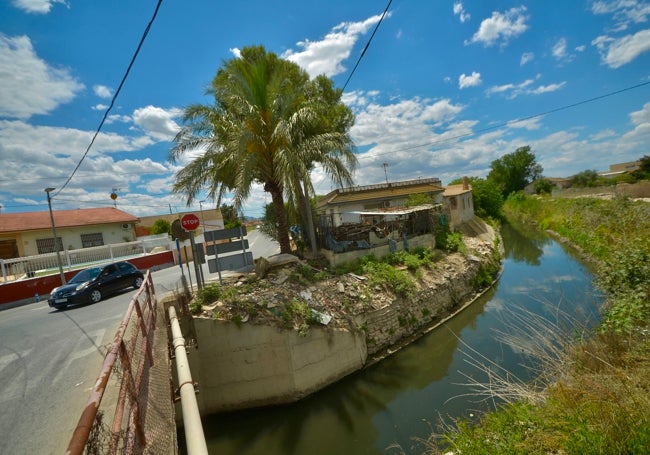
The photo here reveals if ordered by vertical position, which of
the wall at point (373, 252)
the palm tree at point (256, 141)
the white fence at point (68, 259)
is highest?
the palm tree at point (256, 141)

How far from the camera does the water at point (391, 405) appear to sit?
736 cm

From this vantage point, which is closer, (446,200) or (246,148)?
(246,148)

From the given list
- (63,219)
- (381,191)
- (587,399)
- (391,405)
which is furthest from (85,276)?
(381,191)

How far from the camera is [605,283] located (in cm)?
909

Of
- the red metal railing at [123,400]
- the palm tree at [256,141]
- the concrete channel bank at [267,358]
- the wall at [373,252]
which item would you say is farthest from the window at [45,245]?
the red metal railing at [123,400]

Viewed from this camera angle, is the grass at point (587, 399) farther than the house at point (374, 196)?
No

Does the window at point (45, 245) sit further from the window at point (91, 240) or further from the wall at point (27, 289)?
the wall at point (27, 289)

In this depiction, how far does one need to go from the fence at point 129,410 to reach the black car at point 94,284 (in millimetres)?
8532

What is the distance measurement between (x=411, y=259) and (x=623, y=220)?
41.9ft

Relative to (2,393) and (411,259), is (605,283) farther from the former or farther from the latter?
(2,393)

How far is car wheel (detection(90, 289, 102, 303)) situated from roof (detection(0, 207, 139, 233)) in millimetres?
18208

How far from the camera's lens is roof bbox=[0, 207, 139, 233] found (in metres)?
24.0

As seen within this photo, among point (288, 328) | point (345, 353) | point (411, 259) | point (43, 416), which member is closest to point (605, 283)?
point (411, 259)

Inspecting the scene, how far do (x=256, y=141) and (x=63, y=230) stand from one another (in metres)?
23.9
